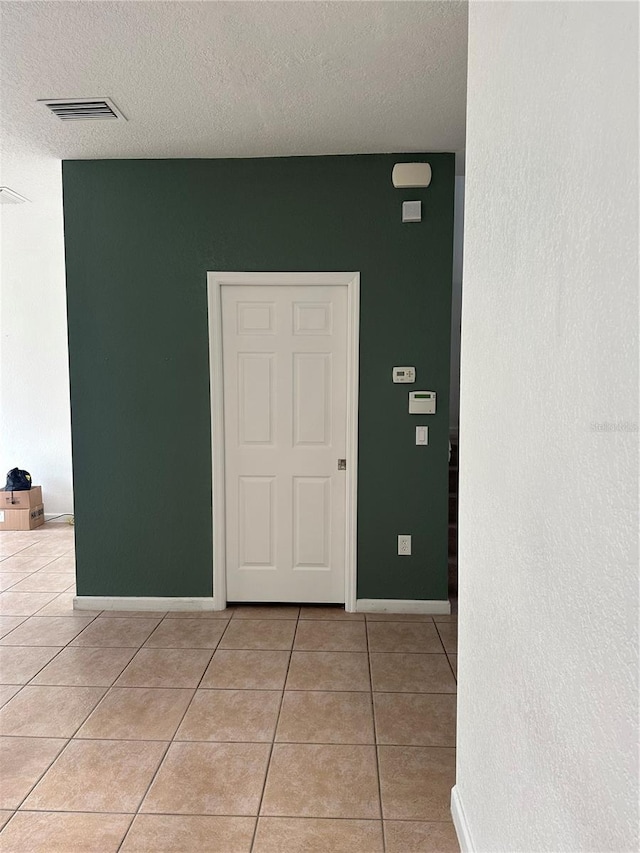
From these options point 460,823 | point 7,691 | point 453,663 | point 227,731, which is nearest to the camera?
point 460,823

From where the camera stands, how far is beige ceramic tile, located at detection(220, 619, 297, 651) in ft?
11.1

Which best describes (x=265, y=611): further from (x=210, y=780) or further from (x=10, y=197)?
(x=10, y=197)

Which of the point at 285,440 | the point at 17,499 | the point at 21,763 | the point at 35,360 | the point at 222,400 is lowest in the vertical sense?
the point at 21,763

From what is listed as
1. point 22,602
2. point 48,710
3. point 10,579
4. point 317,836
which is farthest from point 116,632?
point 317,836

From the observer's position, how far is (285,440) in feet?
12.7

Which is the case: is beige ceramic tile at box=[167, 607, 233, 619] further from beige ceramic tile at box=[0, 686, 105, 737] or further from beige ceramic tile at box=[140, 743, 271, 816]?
beige ceramic tile at box=[140, 743, 271, 816]

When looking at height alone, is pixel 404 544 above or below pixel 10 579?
above

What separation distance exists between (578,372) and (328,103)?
2450 mm

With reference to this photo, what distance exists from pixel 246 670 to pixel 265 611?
2.61ft

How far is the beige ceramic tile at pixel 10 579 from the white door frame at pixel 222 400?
1655 mm

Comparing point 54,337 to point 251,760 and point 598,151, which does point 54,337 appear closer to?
point 251,760

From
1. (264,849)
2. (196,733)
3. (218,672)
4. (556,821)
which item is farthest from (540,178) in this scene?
(218,672)

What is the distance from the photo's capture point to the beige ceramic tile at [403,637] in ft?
10.9

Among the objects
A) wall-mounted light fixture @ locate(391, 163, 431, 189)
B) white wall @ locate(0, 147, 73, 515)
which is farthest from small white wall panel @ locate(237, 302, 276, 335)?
white wall @ locate(0, 147, 73, 515)
